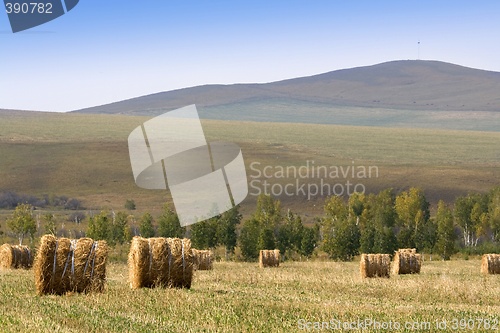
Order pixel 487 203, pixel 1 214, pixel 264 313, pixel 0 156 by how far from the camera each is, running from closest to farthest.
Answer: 1. pixel 264 313
2. pixel 487 203
3. pixel 1 214
4. pixel 0 156

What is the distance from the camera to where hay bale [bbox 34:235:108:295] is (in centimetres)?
1927

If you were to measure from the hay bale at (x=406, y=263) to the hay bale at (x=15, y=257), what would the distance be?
1495 cm

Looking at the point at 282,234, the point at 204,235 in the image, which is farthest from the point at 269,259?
the point at 282,234

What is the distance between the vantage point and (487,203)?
97.3 m

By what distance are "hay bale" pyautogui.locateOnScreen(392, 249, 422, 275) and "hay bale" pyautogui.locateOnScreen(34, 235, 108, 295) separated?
1917 cm

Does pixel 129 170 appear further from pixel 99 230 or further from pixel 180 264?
pixel 180 264

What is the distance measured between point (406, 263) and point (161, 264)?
17.9 metres

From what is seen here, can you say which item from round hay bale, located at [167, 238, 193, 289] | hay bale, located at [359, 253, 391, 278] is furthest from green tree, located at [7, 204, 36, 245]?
round hay bale, located at [167, 238, 193, 289]

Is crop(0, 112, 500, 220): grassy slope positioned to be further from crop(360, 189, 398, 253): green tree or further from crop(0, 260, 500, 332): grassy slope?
crop(0, 260, 500, 332): grassy slope

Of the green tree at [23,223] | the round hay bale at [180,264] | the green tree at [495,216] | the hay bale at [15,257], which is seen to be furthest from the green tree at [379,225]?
the round hay bale at [180,264]

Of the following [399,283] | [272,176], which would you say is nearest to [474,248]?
[399,283]

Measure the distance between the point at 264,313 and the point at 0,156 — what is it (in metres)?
169

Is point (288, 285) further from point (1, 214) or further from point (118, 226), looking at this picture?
point (1, 214)

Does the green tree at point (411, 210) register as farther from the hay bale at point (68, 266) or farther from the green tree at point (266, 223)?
the hay bale at point (68, 266)
